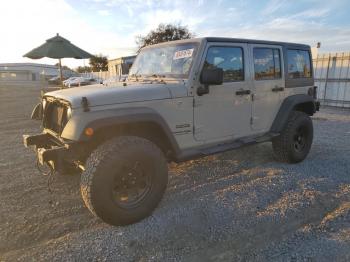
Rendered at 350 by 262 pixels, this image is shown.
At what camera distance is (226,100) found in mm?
4281

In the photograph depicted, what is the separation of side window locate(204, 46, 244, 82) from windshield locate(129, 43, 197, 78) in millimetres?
251

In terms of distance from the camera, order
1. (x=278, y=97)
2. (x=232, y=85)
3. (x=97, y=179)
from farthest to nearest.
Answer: (x=278, y=97)
(x=232, y=85)
(x=97, y=179)

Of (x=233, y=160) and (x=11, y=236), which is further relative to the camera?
(x=233, y=160)

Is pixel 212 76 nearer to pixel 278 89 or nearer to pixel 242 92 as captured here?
pixel 242 92

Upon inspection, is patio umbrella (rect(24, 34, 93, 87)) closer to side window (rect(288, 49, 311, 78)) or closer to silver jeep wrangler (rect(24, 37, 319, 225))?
silver jeep wrangler (rect(24, 37, 319, 225))

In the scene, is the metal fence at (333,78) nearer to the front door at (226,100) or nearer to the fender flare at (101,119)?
the front door at (226,100)

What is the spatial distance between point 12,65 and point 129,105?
10078cm

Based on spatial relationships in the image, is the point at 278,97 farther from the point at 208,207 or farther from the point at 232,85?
the point at 208,207

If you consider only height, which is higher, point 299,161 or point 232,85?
point 232,85

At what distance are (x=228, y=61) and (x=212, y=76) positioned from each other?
0.76 meters

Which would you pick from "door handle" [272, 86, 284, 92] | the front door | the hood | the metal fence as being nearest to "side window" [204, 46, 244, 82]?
the front door

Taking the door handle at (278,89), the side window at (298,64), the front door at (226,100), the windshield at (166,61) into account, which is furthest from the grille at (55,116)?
the side window at (298,64)

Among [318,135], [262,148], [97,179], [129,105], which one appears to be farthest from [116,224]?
[318,135]

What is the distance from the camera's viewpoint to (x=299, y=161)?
546cm
